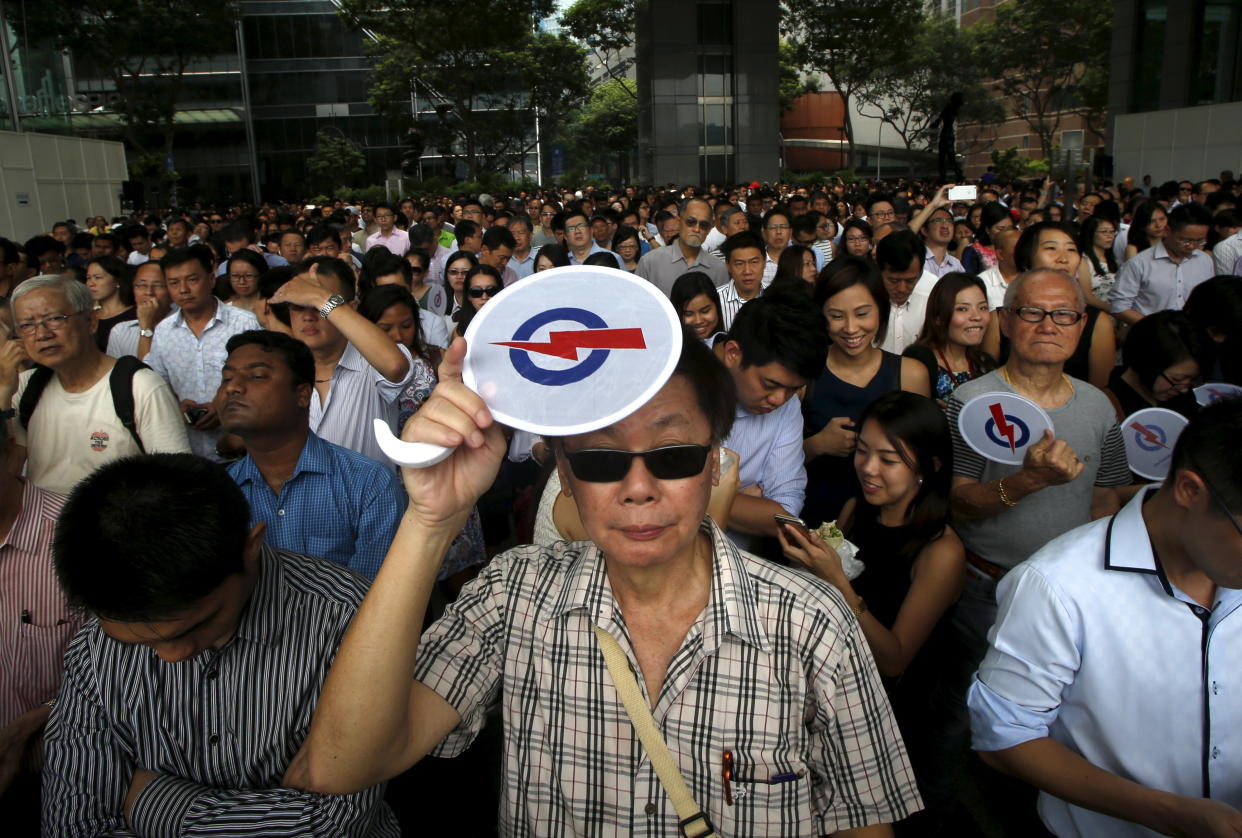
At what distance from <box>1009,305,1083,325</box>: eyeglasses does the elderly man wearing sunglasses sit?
1.87 meters

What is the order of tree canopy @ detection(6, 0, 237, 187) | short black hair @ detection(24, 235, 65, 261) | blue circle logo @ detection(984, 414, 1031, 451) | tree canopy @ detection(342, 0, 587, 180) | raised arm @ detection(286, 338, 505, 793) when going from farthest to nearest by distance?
tree canopy @ detection(342, 0, 587, 180) < tree canopy @ detection(6, 0, 237, 187) < short black hair @ detection(24, 235, 65, 261) < blue circle logo @ detection(984, 414, 1031, 451) < raised arm @ detection(286, 338, 505, 793)

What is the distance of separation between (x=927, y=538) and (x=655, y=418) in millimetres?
1565

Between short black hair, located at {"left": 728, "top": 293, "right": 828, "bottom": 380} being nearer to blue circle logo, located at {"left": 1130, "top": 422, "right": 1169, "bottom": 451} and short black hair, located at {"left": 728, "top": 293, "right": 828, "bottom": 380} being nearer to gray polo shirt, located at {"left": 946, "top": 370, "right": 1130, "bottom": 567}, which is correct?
gray polo shirt, located at {"left": 946, "top": 370, "right": 1130, "bottom": 567}

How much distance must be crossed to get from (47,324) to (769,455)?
2.82 metres

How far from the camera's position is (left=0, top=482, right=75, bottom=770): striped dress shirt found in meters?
2.37

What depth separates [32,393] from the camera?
11.6ft

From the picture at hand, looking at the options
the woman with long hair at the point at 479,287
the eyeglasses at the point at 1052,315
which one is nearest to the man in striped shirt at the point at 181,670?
the eyeglasses at the point at 1052,315

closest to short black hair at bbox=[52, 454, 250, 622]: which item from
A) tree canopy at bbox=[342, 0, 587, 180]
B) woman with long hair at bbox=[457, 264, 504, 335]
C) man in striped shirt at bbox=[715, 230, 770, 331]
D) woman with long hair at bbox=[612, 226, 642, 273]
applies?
woman with long hair at bbox=[457, 264, 504, 335]

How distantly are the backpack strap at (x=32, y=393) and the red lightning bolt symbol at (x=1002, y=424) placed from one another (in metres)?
3.62

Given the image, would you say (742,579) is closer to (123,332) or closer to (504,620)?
(504,620)

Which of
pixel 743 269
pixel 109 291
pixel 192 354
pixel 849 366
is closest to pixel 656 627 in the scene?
pixel 849 366

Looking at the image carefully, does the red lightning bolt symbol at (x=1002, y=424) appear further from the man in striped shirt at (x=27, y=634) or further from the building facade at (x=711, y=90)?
the building facade at (x=711, y=90)

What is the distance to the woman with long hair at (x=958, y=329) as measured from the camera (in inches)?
172

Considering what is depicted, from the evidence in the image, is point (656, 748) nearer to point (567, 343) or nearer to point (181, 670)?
point (567, 343)
